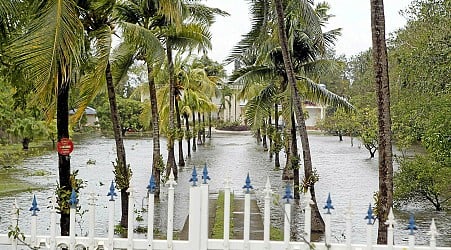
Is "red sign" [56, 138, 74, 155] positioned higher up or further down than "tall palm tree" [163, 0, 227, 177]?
further down

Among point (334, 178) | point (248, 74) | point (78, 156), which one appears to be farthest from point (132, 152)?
point (248, 74)

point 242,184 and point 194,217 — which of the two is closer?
point 194,217

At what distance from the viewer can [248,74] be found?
14.7 m

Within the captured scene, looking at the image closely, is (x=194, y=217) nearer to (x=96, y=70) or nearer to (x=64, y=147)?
(x=64, y=147)

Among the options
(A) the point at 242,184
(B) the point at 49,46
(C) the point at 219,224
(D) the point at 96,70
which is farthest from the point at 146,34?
(A) the point at 242,184

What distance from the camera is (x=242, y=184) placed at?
60.1 feet

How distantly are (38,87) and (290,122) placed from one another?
9.13m

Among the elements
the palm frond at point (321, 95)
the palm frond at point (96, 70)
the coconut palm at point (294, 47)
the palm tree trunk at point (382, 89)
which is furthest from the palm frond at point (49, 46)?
the palm frond at point (321, 95)

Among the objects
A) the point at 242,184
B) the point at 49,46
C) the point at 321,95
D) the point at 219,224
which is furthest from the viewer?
the point at 242,184

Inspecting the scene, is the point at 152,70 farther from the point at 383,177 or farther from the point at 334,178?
the point at 334,178

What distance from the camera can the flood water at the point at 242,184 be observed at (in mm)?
10984

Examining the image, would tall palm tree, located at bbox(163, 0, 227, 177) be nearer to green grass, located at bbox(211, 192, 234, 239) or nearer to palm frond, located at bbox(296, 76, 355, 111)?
green grass, located at bbox(211, 192, 234, 239)

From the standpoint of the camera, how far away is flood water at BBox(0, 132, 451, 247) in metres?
11.0

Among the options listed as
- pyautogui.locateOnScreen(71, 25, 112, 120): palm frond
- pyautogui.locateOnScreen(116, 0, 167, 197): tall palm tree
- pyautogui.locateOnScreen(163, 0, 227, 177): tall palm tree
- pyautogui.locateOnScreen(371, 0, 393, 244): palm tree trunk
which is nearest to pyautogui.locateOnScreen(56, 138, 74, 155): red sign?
pyautogui.locateOnScreen(71, 25, 112, 120): palm frond
